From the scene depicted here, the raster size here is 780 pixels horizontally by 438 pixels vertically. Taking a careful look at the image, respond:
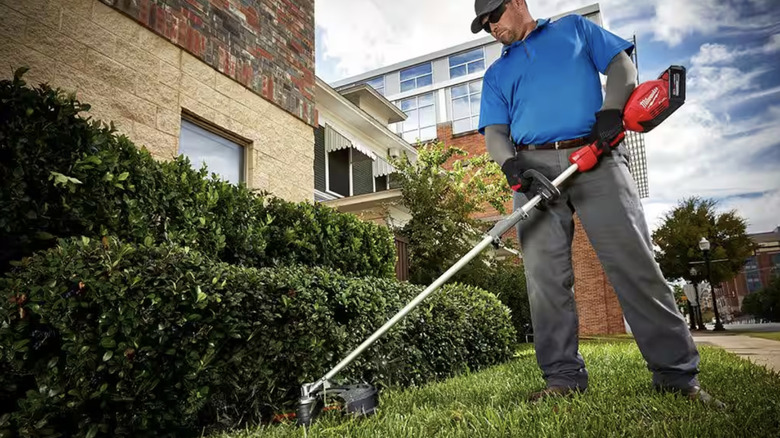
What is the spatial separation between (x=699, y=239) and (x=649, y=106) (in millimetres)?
24794

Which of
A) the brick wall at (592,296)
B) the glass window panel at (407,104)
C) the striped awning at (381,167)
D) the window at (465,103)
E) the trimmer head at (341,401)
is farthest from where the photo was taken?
the glass window panel at (407,104)

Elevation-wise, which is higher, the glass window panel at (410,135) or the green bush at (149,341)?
the glass window panel at (410,135)

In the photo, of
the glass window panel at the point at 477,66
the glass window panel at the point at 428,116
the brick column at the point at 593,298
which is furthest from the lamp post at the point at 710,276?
the glass window panel at the point at 428,116

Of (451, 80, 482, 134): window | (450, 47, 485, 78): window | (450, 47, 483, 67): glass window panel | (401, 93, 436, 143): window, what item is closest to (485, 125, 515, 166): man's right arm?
(451, 80, 482, 134): window

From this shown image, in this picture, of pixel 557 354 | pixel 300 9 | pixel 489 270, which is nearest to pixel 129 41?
pixel 300 9

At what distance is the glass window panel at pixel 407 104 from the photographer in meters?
30.9

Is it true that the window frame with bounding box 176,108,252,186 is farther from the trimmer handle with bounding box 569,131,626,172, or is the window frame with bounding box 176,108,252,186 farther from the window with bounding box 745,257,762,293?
the window with bounding box 745,257,762,293

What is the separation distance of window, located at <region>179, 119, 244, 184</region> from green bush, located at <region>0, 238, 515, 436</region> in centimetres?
275

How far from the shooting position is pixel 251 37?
592 centimetres

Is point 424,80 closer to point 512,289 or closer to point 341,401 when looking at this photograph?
point 512,289

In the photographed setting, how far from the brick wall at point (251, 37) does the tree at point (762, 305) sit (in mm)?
22554

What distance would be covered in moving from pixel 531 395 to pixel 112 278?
81.8 inches

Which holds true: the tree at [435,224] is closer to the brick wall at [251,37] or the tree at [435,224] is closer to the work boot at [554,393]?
the brick wall at [251,37]

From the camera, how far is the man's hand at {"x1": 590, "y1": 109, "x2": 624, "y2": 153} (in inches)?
97.9
